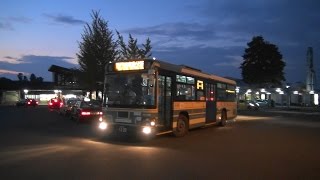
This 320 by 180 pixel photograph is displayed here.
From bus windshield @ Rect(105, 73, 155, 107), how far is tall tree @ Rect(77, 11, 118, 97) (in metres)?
26.0

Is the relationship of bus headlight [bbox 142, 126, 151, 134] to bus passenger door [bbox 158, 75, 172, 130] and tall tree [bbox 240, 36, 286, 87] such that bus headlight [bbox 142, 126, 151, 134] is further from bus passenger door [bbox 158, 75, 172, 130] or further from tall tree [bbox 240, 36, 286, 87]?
tall tree [bbox 240, 36, 286, 87]

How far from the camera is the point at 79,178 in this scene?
917 cm

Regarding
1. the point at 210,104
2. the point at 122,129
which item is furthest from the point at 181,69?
the point at 210,104

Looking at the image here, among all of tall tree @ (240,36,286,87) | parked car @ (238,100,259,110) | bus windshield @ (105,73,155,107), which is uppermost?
tall tree @ (240,36,286,87)

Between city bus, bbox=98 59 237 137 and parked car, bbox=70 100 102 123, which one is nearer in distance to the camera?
city bus, bbox=98 59 237 137

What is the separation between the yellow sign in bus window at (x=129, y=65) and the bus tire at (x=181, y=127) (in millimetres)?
3373

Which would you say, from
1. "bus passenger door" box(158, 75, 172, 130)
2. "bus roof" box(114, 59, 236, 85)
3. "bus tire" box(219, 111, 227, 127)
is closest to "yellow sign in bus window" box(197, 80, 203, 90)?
"bus roof" box(114, 59, 236, 85)

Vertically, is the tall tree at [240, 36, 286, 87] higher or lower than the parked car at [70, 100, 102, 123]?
higher

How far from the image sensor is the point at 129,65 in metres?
16.8

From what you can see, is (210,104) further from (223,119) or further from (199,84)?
→ (223,119)

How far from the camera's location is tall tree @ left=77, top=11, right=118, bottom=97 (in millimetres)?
43094

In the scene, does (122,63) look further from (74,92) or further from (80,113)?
(74,92)

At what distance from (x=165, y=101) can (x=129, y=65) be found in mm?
2143

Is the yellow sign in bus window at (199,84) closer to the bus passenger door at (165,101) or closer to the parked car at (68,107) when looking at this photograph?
the bus passenger door at (165,101)
